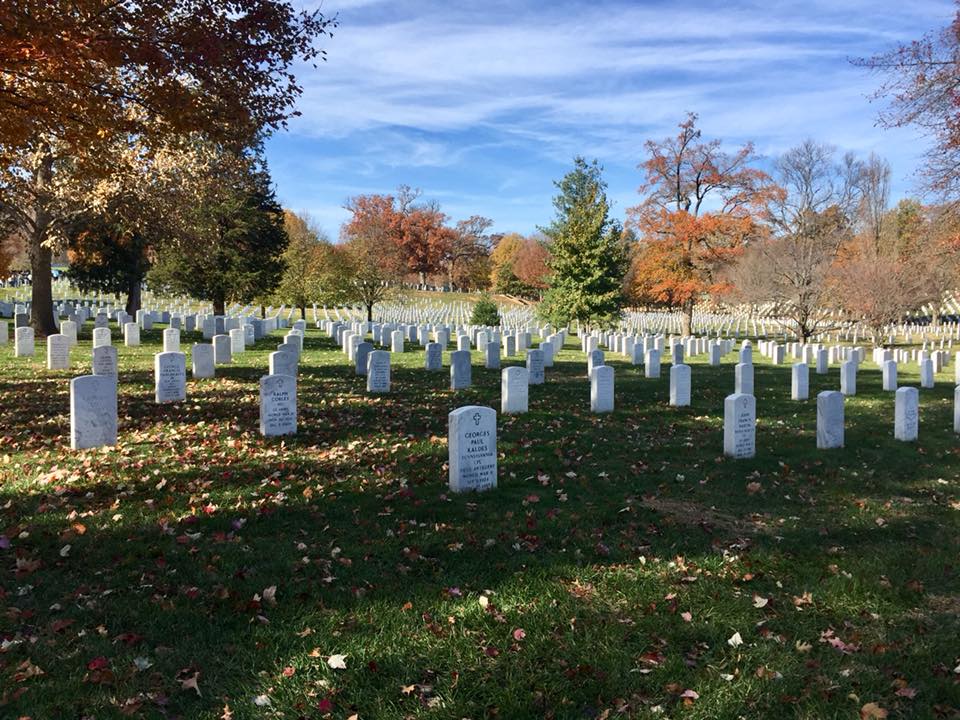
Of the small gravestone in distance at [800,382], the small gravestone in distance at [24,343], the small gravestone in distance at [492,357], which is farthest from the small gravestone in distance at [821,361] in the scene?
the small gravestone in distance at [24,343]

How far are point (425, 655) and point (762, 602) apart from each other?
2487 millimetres

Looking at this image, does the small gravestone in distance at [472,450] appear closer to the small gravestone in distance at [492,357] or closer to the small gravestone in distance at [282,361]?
the small gravestone in distance at [282,361]

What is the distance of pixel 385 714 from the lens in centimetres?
355

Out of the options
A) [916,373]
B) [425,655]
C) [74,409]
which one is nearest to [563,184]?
[916,373]

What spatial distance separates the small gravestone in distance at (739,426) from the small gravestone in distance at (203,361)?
1121 cm

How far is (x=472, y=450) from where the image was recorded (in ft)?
25.0

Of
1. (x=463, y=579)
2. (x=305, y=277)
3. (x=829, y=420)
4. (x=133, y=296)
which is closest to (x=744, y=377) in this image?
(x=829, y=420)

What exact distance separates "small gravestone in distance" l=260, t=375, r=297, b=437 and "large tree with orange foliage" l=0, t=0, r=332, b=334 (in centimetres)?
487

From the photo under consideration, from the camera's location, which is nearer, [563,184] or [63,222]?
[63,222]

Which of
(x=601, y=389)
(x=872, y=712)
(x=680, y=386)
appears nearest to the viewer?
(x=872, y=712)

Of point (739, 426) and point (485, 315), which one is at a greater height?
point (485, 315)

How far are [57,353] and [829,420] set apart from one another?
16223 millimetres

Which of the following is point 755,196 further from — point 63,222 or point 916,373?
point 63,222

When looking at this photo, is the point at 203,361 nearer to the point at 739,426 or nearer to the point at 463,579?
the point at 739,426
